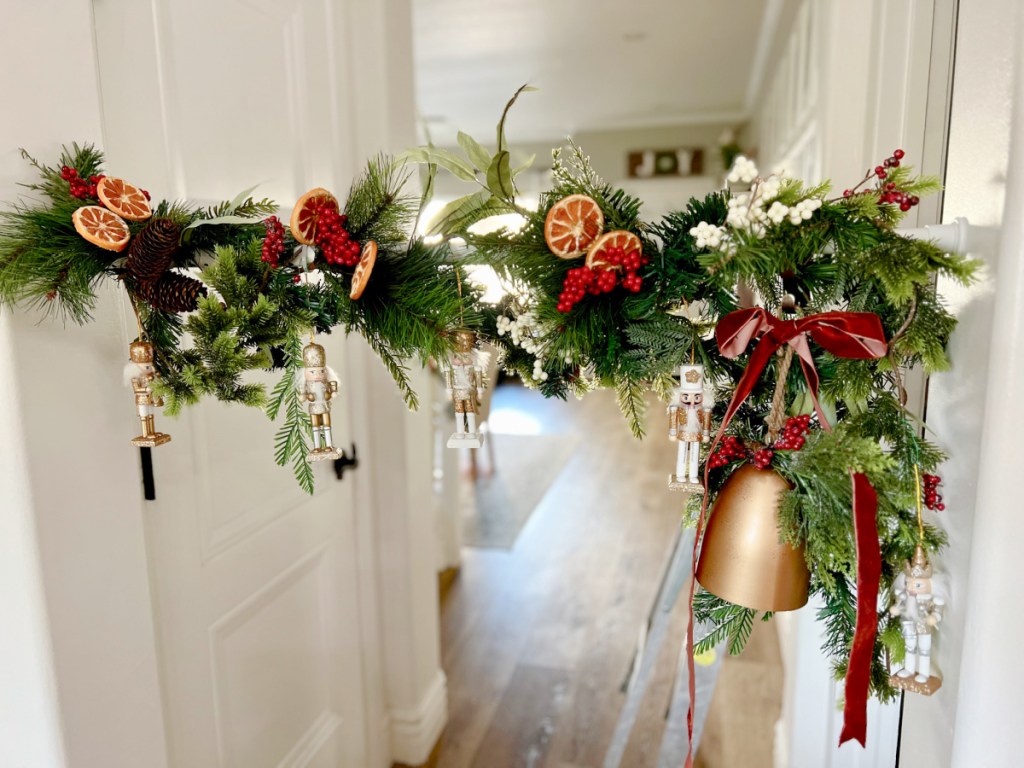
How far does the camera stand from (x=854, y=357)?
613mm

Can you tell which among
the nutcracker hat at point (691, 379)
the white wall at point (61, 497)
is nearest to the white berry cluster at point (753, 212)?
the nutcracker hat at point (691, 379)

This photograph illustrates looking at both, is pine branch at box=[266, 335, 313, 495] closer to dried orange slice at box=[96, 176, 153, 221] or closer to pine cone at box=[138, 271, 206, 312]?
pine cone at box=[138, 271, 206, 312]

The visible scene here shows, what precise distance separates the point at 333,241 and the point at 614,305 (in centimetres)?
30

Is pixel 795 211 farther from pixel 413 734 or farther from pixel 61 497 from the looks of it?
pixel 413 734

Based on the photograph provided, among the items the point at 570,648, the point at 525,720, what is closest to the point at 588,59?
the point at 570,648

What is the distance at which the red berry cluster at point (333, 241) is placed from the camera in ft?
2.41

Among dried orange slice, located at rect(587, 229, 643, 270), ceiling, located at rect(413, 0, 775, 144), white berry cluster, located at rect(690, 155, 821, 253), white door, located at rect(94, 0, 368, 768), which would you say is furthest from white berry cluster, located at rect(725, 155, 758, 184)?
ceiling, located at rect(413, 0, 775, 144)

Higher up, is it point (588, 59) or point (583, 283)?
point (588, 59)

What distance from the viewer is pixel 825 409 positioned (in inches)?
27.6

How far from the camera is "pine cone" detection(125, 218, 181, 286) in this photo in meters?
0.75

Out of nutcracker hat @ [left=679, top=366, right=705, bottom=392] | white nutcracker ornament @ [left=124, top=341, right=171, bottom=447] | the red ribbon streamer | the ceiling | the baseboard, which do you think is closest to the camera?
the red ribbon streamer

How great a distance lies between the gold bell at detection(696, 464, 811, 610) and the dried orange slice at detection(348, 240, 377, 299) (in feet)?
1.35

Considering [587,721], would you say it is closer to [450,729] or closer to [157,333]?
[450,729]

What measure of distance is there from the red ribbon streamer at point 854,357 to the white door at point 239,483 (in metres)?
0.94
